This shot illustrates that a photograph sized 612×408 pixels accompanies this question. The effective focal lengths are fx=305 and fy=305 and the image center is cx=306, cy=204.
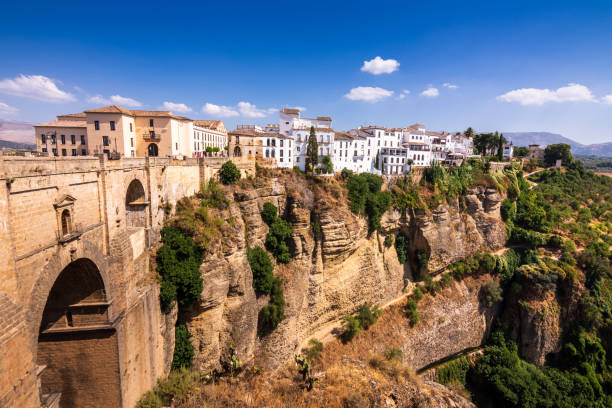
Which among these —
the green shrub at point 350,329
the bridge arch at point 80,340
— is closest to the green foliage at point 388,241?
the green shrub at point 350,329

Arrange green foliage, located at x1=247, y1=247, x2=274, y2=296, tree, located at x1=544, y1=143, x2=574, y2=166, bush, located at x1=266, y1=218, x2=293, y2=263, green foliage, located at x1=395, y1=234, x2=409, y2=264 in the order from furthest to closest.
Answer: tree, located at x1=544, y1=143, x2=574, y2=166 → green foliage, located at x1=395, y1=234, x2=409, y2=264 → bush, located at x1=266, y1=218, x2=293, y2=263 → green foliage, located at x1=247, y1=247, x2=274, y2=296

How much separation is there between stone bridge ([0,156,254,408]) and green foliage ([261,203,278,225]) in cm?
745

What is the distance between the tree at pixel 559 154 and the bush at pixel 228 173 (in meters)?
60.5

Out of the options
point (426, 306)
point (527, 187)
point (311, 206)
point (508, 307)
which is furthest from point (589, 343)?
point (311, 206)

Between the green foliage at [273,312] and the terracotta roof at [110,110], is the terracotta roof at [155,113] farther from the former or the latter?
the green foliage at [273,312]

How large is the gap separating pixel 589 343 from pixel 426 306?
1601 centimetres

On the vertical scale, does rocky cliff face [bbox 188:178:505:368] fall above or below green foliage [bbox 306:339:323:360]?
above

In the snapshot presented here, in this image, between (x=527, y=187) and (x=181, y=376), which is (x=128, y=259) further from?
(x=527, y=187)

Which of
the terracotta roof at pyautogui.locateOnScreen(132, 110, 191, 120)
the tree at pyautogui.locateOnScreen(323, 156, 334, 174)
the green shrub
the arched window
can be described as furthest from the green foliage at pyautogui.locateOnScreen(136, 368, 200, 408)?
the tree at pyautogui.locateOnScreen(323, 156, 334, 174)

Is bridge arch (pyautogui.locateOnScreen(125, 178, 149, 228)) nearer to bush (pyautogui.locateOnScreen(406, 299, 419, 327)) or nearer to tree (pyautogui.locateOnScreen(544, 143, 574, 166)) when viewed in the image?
bush (pyautogui.locateOnScreen(406, 299, 419, 327))

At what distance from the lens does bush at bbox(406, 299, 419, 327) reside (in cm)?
2869

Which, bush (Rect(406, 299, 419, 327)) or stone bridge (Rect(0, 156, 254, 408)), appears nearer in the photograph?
stone bridge (Rect(0, 156, 254, 408))

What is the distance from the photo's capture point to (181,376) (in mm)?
14461

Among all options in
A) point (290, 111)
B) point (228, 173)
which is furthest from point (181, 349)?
point (290, 111)
